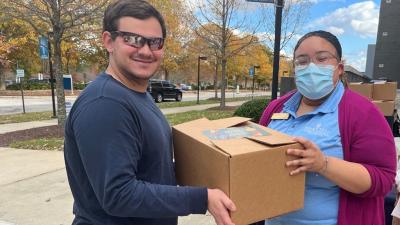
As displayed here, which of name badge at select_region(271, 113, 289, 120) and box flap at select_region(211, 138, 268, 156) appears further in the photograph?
name badge at select_region(271, 113, 289, 120)

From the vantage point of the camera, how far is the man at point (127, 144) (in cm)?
130

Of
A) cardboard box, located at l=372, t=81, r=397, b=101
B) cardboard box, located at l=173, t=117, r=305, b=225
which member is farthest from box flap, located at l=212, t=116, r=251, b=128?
cardboard box, located at l=372, t=81, r=397, b=101

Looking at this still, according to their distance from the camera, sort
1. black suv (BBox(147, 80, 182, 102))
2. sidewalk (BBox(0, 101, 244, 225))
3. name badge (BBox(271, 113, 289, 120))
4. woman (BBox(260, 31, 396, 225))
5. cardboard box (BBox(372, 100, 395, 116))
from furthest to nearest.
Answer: black suv (BBox(147, 80, 182, 102))
cardboard box (BBox(372, 100, 395, 116))
sidewalk (BBox(0, 101, 244, 225))
name badge (BBox(271, 113, 289, 120))
woman (BBox(260, 31, 396, 225))

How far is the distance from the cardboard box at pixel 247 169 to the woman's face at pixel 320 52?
18.9 inches

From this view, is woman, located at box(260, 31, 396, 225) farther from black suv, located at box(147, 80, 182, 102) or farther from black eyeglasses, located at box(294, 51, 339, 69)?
black suv, located at box(147, 80, 182, 102)

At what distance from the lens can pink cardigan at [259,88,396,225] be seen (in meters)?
1.57

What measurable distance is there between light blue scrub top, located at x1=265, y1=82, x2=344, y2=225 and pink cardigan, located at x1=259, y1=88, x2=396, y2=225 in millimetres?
30

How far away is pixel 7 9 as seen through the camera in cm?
957

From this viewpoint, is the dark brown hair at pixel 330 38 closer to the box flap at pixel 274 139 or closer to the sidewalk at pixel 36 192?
the box flap at pixel 274 139

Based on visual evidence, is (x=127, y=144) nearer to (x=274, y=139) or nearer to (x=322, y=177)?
(x=274, y=139)

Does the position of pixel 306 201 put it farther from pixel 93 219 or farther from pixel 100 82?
pixel 100 82

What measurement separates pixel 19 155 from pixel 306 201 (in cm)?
704

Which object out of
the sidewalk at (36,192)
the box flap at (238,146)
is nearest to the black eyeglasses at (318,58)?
the box flap at (238,146)

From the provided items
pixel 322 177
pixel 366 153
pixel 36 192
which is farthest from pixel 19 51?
pixel 366 153
